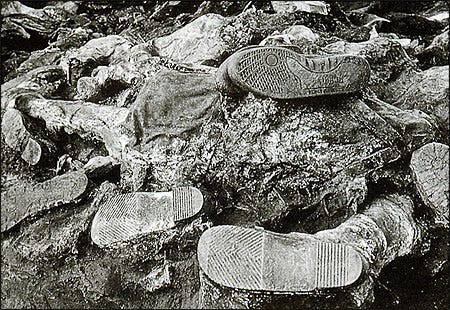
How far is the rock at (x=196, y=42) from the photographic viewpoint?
10.5 feet

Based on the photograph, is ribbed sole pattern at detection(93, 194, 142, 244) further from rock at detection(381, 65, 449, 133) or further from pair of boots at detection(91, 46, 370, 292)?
rock at detection(381, 65, 449, 133)

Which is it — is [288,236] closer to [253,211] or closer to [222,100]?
[253,211]

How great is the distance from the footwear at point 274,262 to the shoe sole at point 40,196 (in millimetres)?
703

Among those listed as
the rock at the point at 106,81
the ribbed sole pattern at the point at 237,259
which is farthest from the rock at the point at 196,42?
the ribbed sole pattern at the point at 237,259

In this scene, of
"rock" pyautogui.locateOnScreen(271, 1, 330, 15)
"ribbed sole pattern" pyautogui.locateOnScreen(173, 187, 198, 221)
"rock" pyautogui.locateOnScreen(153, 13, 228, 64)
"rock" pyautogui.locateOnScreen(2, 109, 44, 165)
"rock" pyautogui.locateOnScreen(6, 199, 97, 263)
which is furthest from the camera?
"rock" pyautogui.locateOnScreen(271, 1, 330, 15)

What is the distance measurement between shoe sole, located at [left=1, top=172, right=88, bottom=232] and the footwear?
2.31 feet

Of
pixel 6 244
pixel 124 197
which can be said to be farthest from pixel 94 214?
pixel 6 244

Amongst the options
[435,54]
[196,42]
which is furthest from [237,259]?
[435,54]

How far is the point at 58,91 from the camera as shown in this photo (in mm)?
3268

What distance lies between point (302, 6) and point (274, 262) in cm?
222

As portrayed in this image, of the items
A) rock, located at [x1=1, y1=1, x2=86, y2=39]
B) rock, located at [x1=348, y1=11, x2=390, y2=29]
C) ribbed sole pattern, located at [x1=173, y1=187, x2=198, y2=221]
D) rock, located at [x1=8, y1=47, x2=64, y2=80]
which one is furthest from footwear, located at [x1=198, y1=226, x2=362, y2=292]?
rock, located at [x1=1, y1=1, x2=86, y2=39]

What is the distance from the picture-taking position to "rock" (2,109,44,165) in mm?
2803

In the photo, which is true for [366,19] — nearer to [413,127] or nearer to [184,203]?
[413,127]

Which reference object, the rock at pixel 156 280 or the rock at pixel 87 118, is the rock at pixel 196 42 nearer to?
the rock at pixel 87 118
